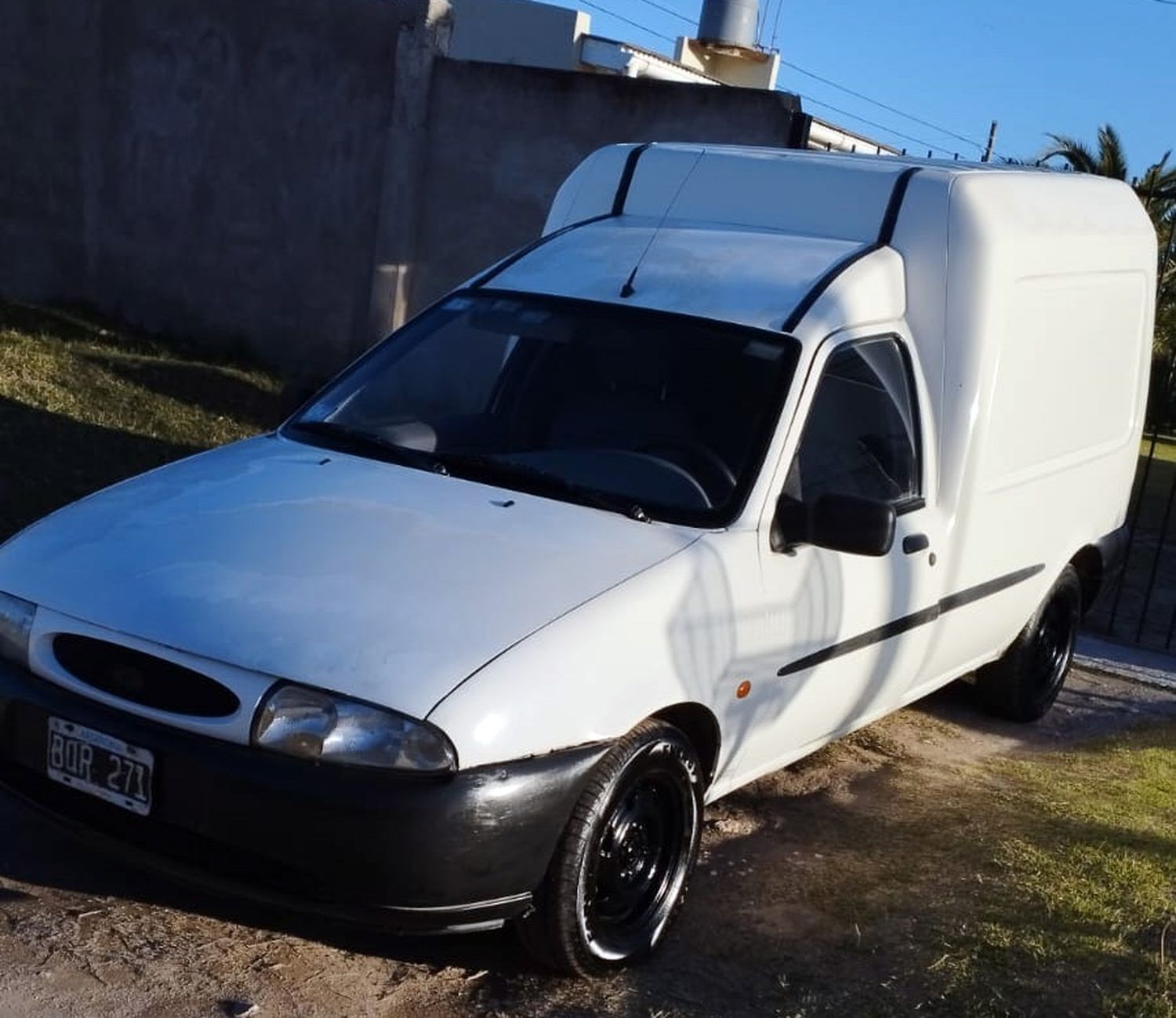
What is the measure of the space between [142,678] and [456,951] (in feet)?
3.56

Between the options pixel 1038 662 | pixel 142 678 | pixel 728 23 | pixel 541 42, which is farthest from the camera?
pixel 728 23

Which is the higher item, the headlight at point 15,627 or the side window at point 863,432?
the side window at point 863,432

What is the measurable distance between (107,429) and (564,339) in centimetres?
502

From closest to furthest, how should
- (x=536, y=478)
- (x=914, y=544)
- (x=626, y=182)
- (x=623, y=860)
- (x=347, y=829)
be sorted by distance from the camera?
1. (x=347, y=829)
2. (x=623, y=860)
3. (x=536, y=478)
4. (x=914, y=544)
5. (x=626, y=182)

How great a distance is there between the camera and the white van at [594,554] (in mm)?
3551

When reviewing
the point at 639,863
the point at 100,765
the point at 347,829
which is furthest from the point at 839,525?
the point at 100,765

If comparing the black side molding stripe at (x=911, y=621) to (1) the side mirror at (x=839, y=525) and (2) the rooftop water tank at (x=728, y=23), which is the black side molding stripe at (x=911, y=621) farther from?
(2) the rooftop water tank at (x=728, y=23)

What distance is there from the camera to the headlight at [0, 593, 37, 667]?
387 cm

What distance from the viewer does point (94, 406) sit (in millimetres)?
9711

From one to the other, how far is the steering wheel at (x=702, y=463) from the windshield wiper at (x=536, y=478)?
0.79 feet

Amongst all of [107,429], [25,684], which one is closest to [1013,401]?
[25,684]

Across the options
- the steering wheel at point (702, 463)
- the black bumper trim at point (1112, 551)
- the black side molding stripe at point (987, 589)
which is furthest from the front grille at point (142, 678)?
the black bumper trim at point (1112, 551)

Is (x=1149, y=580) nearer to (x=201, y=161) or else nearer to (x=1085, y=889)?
(x=1085, y=889)

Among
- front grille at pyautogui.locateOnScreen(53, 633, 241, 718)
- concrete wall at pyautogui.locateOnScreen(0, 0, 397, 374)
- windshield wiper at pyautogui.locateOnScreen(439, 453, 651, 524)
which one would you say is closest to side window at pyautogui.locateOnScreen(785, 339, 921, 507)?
windshield wiper at pyautogui.locateOnScreen(439, 453, 651, 524)
